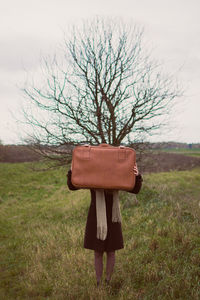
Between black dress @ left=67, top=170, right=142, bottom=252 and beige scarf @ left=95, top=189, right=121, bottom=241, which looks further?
black dress @ left=67, top=170, right=142, bottom=252

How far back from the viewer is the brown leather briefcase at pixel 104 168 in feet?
9.15

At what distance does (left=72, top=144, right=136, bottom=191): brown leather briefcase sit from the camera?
2.79 m

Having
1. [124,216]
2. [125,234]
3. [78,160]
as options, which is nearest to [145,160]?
[124,216]

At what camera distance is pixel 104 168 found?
2.80 m

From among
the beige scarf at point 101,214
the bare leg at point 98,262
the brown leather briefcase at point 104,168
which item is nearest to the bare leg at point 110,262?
the bare leg at point 98,262

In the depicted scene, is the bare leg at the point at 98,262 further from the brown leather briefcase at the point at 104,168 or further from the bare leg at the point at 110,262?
the brown leather briefcase at the point at 104,168

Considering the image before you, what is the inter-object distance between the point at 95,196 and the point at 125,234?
269 centimetres

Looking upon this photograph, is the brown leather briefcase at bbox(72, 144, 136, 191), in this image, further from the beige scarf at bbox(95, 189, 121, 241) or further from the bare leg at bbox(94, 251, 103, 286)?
the bare leg at bbox(94, 251, 103, 286)

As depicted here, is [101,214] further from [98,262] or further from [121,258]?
[121,258]

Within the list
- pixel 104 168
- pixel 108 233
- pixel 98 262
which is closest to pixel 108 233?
pixel 108 233

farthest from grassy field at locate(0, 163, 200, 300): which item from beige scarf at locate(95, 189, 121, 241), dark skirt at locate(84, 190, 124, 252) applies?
beige scarf at locate(95, 189, 121, 241)

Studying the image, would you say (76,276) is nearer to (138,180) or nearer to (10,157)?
(138,180)

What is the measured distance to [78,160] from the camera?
9.37 ft

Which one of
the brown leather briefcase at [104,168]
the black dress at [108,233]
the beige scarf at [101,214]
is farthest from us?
Result: the black dress at [108,233]
